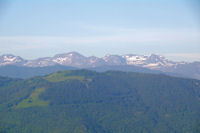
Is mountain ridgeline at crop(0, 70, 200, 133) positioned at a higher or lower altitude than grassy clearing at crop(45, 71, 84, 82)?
lower

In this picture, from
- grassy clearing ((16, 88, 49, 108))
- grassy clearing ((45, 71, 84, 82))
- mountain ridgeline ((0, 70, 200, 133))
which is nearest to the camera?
mountain ridgeline ((0, 70, 200, 133))

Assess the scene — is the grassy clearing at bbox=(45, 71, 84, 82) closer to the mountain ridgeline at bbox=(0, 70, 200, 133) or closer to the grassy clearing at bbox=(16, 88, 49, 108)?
the mountain ridgeline at bbox=(0, 70, 200, 133)

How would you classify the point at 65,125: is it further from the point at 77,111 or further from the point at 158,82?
the point at 158,82

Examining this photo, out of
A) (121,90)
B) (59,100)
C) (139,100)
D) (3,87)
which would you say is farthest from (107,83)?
(3,87)

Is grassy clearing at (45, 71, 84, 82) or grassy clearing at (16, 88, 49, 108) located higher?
grassy clearing at (45, 71, 84, 82)

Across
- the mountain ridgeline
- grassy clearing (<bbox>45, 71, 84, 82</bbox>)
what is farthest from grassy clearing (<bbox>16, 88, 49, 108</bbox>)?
grassy clearing (<bbox>45, 71, 84, 82</bbox>)

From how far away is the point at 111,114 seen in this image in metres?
142

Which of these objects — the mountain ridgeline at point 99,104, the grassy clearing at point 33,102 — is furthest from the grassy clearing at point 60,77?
the grassy clearing at point 33,102

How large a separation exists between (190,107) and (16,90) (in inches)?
3376

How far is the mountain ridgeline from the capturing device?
12694cm

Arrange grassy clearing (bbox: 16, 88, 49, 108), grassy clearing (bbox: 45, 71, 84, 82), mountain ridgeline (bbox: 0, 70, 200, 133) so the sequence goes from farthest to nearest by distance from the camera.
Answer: grassy clearing (bbox: 45, 71, 84, 82), grassy clearing (bbox: 16, 88, 49, 108), mountain ridgeline (bbox: 0, 70, 200, 133)

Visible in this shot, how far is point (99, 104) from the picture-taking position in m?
152

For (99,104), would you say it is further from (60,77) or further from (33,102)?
(60,77)

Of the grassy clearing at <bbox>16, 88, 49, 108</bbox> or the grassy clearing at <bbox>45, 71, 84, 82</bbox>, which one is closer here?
the grassy clearing at <bbox>16, 88, 49, 108</bbox>
